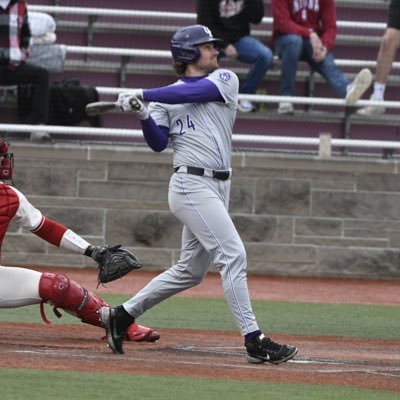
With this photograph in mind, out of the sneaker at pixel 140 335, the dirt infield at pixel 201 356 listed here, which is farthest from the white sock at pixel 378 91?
the sneaker at pixel 140 335

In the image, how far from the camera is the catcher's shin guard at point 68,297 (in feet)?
25.0

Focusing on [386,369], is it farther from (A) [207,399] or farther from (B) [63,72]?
(B) [63,72]

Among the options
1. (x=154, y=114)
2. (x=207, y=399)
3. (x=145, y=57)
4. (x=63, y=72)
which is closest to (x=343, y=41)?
(x=145, y=57)

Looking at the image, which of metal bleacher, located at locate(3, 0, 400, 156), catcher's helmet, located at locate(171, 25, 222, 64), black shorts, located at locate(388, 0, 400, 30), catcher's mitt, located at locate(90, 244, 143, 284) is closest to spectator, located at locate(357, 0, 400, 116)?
black shorts, located at locate(388, 0, 400, 30)

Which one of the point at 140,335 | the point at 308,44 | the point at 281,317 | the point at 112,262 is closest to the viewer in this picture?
the point at 112,262

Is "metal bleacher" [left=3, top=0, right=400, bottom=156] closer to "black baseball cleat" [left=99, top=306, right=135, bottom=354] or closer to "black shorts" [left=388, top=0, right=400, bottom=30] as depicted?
"black shorts" [left=388, top=0, right=400, bottom=30]

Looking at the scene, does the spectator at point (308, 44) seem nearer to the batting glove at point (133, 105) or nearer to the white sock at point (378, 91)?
the white sock at point (378, 91)

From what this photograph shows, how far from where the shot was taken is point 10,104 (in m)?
13.8

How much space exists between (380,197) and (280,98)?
158cm

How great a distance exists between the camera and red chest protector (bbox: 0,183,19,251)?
7.54 metres

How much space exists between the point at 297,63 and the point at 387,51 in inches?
41.9

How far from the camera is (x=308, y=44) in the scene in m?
14.2

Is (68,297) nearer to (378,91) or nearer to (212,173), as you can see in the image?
(212,173)

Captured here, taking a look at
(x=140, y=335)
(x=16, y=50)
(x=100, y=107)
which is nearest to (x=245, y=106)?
(x=16, y=50)
